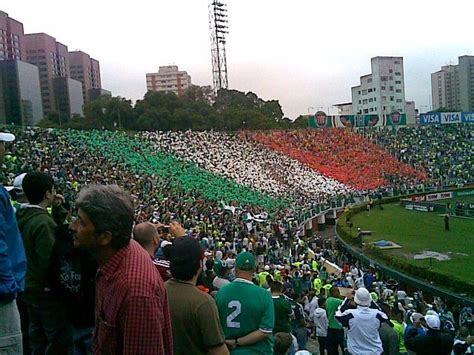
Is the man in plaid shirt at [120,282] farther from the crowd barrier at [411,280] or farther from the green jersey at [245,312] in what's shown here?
the crowd barrier at [411,280]

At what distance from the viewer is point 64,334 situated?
400 cm

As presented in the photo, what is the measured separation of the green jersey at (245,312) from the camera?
3.80 meters

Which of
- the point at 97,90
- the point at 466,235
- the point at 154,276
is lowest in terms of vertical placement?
the point at 466,235

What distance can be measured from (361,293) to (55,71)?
8812cm

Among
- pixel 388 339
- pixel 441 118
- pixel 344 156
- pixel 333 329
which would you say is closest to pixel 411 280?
pixel 333 329

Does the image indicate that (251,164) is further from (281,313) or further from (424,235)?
(281,313)

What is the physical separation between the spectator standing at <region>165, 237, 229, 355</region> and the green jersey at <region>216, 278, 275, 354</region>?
69 cm

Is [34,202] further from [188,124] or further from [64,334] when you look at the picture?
[188,124]

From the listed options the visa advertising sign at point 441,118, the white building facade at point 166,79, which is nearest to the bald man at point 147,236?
the visa advertising sign at point 441,118

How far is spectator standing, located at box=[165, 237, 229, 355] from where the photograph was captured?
3.01m

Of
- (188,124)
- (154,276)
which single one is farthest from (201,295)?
(188,124)

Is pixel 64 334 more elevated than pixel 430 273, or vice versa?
pixel 64 334

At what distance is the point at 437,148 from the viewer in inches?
2229

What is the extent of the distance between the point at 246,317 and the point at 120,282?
1.70 m
